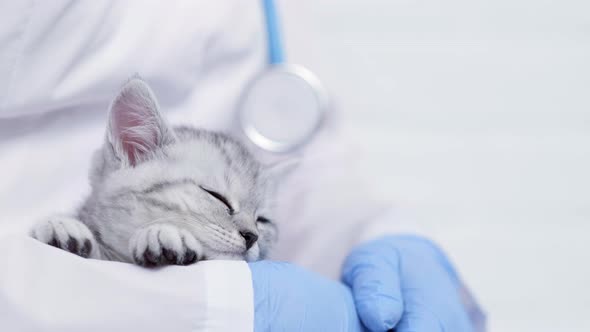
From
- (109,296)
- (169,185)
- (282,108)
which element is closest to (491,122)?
(282,108)

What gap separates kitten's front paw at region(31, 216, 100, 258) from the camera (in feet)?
2.43

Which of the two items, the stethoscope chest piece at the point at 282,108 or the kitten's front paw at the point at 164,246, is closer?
the kitten's front paw at the point at 164,246

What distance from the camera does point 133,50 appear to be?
3.05 ft

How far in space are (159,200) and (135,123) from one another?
12 centimetres

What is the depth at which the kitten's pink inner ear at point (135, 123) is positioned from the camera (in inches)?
30.5

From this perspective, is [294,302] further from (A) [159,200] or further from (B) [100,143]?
(B) [100,143]

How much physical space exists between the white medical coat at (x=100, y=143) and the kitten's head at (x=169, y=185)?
6cm

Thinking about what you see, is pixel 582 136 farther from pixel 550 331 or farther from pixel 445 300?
pixel 445 300

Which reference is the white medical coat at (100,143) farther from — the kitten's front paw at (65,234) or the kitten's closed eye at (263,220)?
the kitten's closed eye at (263,220)

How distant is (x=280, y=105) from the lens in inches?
41.9

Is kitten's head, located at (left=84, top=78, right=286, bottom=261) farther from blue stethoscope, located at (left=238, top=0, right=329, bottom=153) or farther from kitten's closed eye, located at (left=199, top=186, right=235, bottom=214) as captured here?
blue stethoscope, located at (left=238, top=0, right=329, bottom=153)

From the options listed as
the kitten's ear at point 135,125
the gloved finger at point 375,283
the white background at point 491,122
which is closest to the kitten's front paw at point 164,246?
the kitten's ear at point 135,125

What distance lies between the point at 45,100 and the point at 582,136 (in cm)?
115

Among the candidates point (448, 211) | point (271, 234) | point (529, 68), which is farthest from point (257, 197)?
point (529, 68)
